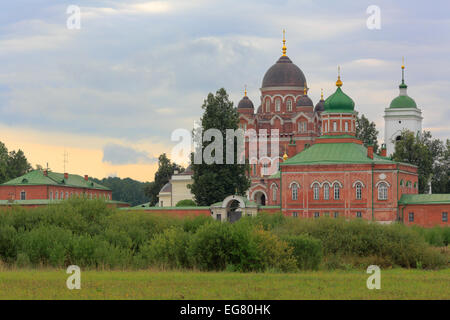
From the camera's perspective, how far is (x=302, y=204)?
62.3m

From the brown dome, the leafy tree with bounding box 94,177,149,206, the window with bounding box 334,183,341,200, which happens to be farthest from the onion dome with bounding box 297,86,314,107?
the leafy tree with bounding box 94,177,149,206

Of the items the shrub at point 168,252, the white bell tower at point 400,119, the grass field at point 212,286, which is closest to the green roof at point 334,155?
the white bell tower at point 400,119

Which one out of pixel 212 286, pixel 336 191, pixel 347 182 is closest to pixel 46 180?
pixel 336 191

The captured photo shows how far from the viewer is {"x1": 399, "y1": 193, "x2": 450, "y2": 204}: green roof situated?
59219 millimetres

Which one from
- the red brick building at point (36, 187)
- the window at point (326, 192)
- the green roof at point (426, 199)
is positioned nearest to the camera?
the green roof at point (426, 199)

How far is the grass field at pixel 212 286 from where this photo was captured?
68.4ft

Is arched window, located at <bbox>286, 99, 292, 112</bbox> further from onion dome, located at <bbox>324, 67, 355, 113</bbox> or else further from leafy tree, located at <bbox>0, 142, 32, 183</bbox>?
leafy tree, located at <bbox>0, 142, 32, 183</bbox>

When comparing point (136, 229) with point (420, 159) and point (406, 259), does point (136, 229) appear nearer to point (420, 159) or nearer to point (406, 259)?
point (406, 259)

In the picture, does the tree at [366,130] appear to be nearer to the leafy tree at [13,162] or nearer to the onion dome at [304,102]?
the onion dome at [304,102]

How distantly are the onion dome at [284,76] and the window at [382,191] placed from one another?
1059 inches

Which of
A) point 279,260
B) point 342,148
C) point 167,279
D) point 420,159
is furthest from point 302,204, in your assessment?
point 167,279

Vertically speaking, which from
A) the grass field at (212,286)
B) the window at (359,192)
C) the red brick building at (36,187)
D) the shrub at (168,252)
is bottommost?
the grass field at (212,286)

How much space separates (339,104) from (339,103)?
0.08 meters

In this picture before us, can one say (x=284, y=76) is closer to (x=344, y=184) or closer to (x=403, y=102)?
(x=403, y=102)
